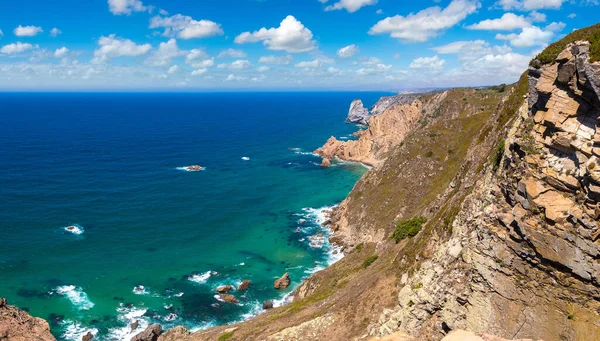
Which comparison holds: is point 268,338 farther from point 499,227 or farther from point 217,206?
point 217,206

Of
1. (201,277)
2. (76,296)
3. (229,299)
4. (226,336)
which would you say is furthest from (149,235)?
(226,336)

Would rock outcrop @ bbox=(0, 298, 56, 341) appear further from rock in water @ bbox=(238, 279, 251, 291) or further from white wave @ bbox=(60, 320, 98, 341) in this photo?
rock in water @ bbox=(238, 279, 251, 291)

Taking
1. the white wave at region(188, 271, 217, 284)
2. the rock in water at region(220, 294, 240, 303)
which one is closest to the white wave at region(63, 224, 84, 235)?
the white wave at region(188, 271, 217, 284)

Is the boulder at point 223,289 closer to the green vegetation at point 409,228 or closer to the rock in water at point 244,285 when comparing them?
the rock in water at point 244,285

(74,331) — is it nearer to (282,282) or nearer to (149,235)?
(149,235)

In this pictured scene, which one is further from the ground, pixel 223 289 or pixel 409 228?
pixel 409 228

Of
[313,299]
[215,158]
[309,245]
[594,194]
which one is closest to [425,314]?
[594,194]
